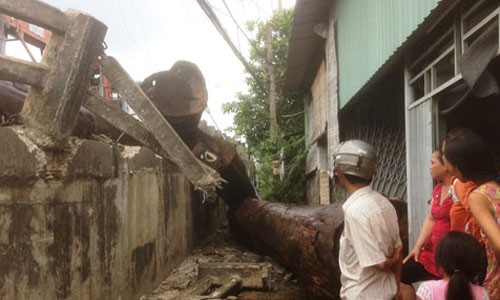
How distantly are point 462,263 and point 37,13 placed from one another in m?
2.94

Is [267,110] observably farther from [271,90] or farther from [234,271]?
[234,271]

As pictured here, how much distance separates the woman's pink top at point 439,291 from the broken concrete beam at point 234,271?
372 centimetres

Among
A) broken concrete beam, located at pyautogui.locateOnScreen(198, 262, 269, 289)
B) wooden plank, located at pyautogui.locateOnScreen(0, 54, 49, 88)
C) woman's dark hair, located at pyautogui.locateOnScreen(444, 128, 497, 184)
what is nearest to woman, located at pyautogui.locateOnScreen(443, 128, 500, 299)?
woman's dark hair, located at pyautogui.locateOnScreen(444, 128, 497, 184)

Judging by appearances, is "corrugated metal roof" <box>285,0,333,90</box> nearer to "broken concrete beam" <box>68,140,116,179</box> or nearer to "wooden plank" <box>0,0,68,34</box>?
"broken concrete beam" <box>68,140,116,179</box>

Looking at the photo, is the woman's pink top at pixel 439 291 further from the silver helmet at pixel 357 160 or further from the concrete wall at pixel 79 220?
the concrete wall at pixel 79 220

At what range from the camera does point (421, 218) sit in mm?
4227

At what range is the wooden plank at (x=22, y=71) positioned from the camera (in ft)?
9.08

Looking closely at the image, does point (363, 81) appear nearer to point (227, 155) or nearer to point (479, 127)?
point (479, 127)

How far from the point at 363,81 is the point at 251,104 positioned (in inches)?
445

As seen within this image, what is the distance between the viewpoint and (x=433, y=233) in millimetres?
3117

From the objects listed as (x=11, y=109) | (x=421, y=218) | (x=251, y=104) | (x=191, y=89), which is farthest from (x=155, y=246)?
(x=251, y=104)

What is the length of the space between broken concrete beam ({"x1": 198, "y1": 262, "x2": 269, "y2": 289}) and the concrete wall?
2.19 ft

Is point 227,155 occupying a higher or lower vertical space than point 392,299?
higher

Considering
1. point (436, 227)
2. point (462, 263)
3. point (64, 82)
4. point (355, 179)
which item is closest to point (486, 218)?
point (462, 263)
